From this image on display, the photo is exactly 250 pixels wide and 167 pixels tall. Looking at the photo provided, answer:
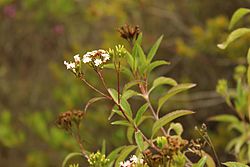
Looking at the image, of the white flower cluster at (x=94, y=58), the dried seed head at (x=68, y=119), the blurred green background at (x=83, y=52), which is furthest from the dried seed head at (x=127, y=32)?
the blurred green background at (x=83, y=52)

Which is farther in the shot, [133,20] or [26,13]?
[26,13]

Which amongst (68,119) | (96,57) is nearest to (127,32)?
(96,57)

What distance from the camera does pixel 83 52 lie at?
3.22 meters

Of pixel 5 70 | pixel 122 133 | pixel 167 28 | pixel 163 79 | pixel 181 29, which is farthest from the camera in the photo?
pixel 5 70

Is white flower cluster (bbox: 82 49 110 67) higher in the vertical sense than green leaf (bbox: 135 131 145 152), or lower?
higher

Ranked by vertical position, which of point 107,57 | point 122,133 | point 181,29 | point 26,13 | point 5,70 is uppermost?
point 26,13

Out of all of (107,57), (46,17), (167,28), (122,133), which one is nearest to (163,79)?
(107,57)

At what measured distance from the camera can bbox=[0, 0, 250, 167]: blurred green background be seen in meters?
2.92

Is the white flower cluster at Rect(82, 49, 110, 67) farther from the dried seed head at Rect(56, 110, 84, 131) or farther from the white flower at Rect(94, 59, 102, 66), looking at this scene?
the dried seed head at Rect(56, 110, 84, 131)

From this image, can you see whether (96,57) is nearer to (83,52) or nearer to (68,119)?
(68,119)

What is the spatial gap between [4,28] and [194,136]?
1.77 metres

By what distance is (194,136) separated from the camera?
301 cm

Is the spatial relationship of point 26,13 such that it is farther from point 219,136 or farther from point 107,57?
point 107,57

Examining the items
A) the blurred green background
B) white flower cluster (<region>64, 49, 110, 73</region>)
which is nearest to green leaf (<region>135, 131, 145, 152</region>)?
white flower cluster (<region>64, 49, 110, 73</region>)
